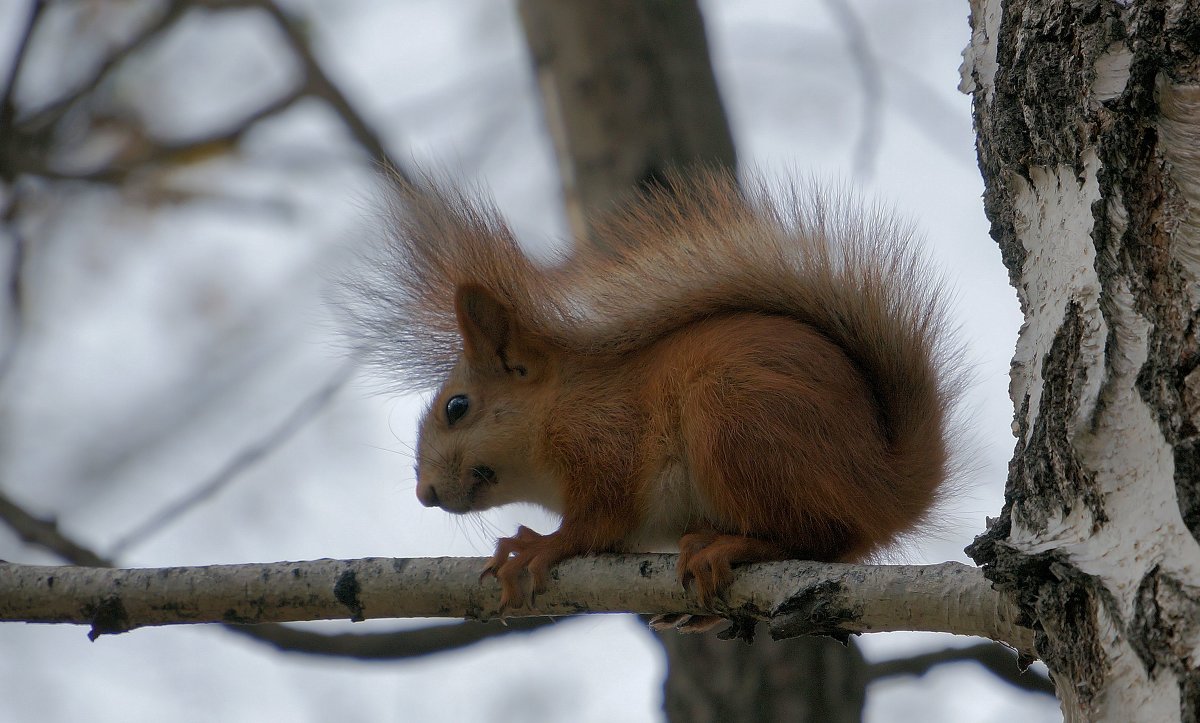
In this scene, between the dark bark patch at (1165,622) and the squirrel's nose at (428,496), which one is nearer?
the dark bark patch at (1165,622)

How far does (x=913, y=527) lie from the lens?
2.33m

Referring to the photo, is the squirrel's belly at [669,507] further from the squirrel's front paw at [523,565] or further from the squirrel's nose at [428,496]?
the squirrel's nose at [428,496]

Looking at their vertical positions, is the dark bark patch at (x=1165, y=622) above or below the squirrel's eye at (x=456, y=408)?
below

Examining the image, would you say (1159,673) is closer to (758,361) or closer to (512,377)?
(758,361)

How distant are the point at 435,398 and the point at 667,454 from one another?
0.68 metres

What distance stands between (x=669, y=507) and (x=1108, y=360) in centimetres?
104

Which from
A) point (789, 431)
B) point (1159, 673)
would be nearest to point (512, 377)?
point (789, 431)

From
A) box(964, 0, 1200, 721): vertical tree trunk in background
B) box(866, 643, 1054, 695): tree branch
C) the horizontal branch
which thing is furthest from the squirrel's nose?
box(964, 0, 1200, 721): vertical tree trunk in background

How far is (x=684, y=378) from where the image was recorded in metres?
2.17

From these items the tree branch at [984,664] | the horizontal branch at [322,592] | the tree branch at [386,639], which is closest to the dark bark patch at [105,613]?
the horizontal branch at [322,592]

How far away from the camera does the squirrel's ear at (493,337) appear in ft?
7.95

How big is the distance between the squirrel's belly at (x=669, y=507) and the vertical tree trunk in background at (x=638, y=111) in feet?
3.14

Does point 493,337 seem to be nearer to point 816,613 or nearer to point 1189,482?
point 816,613

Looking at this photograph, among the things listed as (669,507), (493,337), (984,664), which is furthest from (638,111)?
(984,664)
